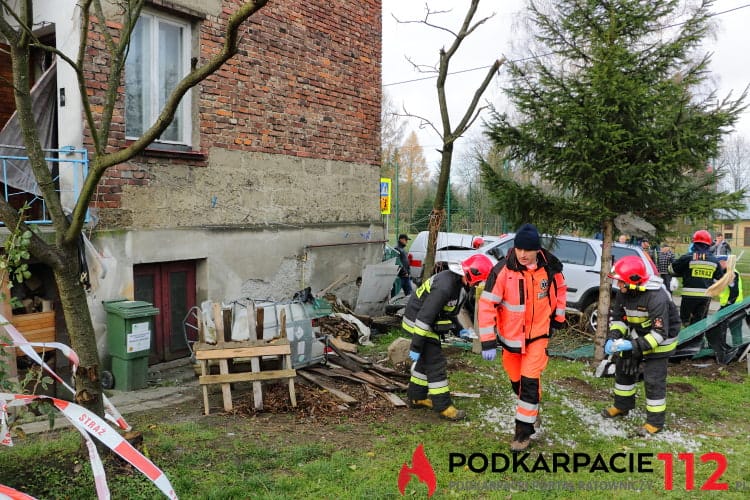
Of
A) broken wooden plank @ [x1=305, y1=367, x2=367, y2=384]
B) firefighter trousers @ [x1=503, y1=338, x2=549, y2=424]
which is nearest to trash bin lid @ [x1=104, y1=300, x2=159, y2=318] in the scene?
broken wooden plank @ [x1=305, y1=367, x2=367, y2=384]

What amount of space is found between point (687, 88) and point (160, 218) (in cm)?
709

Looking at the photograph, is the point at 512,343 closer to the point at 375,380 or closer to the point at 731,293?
the point at 375,380

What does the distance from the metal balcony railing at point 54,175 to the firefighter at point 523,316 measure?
4.85 meters

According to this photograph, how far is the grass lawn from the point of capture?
4.34 m

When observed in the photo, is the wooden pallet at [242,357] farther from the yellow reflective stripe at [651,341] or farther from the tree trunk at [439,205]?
the yellow reflective stripe at [651,341]

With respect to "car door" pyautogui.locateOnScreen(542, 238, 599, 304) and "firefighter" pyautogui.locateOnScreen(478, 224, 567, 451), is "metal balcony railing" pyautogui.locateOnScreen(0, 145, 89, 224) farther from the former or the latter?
"car door" pyautogui.locateOnScreen(542, 238, 599, 304)

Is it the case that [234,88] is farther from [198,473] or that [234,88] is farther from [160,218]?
[198,473]

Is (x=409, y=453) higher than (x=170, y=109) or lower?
lower

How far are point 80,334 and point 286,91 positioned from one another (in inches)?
242

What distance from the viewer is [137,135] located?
7.87 meters

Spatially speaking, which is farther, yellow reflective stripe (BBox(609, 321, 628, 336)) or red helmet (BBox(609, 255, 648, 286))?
yellow reflective stripe (BBox(609, 321, 628, 336))

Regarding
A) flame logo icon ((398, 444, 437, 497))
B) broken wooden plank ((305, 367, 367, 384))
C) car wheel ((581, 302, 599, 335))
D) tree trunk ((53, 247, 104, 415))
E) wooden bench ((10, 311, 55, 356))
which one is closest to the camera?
tree trunk ((53, 247, 104, 415))

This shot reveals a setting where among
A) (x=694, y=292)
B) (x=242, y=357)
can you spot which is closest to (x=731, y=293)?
(x=694, y=292)

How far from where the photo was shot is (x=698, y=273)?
9547 millimetres
